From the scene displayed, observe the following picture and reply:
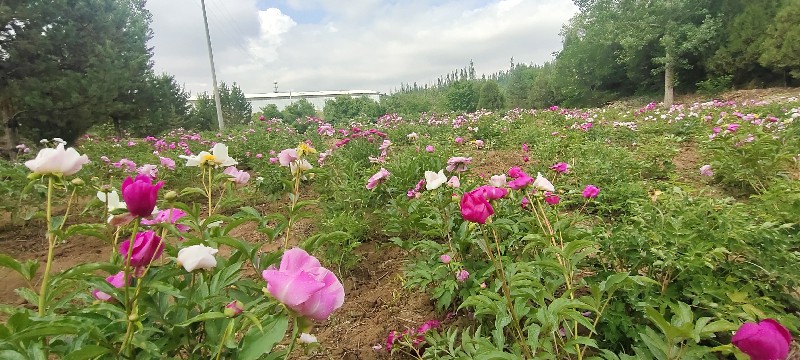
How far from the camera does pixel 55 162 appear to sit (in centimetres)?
82

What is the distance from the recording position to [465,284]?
5.29 ft

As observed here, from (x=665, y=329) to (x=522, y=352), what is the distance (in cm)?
46

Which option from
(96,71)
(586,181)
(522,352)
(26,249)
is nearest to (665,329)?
(522,352)

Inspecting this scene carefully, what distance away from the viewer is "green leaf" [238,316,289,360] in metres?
0.61

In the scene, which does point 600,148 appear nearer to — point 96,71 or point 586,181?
point 586,181

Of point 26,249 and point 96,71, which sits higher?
point 96,71

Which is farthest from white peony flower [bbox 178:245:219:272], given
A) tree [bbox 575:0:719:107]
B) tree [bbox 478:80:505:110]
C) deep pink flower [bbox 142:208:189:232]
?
tree [bbox 478:80:505:110]

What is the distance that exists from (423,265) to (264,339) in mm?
1151

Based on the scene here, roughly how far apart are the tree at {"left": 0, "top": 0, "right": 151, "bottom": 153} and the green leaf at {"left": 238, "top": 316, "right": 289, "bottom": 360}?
1055 centimetres

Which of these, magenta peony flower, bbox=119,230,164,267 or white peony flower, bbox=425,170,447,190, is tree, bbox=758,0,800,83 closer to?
white peony flower, bbox=425,170,447,190

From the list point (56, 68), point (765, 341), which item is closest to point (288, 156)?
point (765, 341)

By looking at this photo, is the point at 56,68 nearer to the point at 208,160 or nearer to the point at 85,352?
the point at 208,160

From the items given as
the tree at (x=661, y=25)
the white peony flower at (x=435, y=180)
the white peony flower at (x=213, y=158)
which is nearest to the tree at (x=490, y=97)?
the tree at (x=661, y=25)

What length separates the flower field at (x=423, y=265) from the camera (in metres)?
0.69
